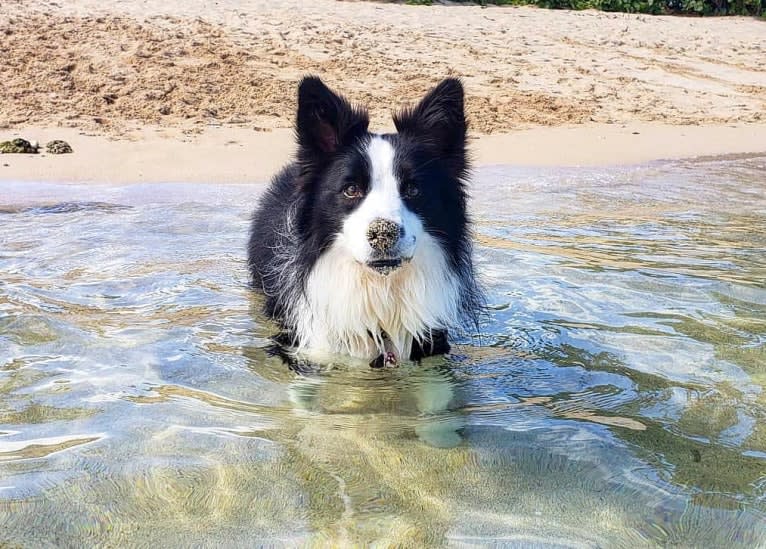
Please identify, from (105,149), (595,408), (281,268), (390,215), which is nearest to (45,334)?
(281,268)

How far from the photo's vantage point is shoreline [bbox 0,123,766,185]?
8.73 metres

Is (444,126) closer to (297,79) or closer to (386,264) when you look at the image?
(386,264)

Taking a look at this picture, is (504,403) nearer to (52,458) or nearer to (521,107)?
(52,458)

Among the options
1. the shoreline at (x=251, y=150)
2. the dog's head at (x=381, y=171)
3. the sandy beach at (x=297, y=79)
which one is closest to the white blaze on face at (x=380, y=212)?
the dog's head at (x=381, y=171)

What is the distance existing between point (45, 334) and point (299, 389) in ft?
4.41

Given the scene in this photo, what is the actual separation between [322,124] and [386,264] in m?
0.80

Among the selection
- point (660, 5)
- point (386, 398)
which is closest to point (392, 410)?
point (386, 398)

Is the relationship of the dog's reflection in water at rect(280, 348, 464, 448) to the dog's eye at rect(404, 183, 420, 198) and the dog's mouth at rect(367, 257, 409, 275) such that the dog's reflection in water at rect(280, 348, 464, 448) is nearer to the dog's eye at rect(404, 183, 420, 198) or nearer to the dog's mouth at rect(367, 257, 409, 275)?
the dog's mouth at rect(367, 257, 409, 275)

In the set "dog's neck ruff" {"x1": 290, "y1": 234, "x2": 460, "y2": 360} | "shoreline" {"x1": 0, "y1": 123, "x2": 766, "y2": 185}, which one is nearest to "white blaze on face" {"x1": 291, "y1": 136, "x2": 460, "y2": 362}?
"dog's neck ruff" {"x1": 290, "y1": 234, "x2": 460, "y2": 360}

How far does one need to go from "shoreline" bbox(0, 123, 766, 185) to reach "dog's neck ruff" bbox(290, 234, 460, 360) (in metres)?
3.99

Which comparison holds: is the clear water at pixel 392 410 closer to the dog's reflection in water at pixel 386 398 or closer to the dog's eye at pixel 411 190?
the dog's reflection in water at pixel 386 398

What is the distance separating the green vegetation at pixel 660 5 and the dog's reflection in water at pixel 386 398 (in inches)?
742

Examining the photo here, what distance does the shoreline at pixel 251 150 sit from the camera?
8.73 m

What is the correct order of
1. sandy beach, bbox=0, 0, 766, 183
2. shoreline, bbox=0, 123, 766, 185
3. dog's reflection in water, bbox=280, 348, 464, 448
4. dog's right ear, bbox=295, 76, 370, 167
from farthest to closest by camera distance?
sandy beach, bbox=0, 0, 766, 183 < shoreline, bbox=0, 123, 766, 185 < dog's right ear, bbox=295, 76, 370, 167 < dog's reflection in water, bbox=280, 348, 464, 448
